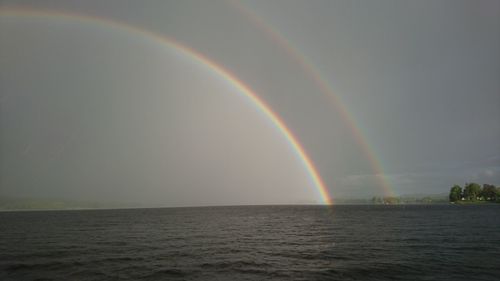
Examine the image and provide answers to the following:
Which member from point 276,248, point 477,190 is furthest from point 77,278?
point 477,190

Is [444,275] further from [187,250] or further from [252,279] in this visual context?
[187,250]

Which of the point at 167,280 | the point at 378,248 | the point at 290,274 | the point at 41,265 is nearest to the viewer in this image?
the point at 167,280

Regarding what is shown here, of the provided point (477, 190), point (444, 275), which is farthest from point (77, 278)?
point (477, 190)

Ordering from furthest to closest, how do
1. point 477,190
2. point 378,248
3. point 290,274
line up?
1. point 477,190
2. point 378,248
3. point 290,274

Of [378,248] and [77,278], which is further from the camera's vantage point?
[378,248]

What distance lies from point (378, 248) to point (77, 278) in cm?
3055

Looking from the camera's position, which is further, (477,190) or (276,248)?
(477,190)

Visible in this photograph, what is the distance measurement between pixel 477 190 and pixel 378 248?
20453 centimetres

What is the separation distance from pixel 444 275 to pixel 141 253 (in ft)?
90.7

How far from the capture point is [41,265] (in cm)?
2809

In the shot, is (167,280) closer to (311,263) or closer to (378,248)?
(311,263)

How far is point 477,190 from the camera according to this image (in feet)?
653

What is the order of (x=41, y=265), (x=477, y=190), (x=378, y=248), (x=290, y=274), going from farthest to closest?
(x=477, y=190) → (x=378, y=248) → (x=41, y=265) → (x=290, y=274)

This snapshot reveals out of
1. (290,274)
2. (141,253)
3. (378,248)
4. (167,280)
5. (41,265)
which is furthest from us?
(378,248)
